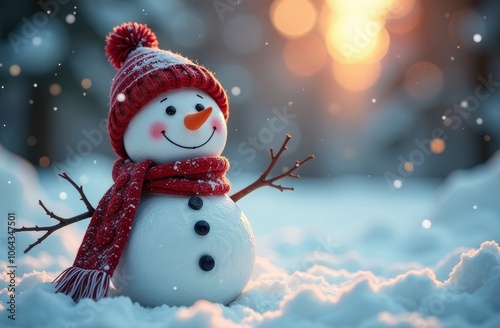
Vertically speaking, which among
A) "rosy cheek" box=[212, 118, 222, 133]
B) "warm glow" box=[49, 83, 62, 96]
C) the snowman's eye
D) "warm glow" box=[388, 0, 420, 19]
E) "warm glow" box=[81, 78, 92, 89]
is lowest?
the snowman's eye

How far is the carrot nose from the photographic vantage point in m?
1.94

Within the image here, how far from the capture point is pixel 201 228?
1.89 meters

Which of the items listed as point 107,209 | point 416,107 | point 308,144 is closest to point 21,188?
point 107,209

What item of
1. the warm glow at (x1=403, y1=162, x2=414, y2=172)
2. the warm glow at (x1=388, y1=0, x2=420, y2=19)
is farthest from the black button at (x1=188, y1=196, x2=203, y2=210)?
the warm glow at (x1=403, y1=162, x2=414, y2=172)

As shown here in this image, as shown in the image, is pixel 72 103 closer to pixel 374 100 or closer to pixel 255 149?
pixel 255 149

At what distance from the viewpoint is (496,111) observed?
651 cm

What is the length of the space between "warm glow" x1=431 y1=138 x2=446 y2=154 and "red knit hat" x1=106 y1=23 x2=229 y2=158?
5594 mm

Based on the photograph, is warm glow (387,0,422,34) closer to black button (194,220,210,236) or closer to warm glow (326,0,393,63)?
warm glow (326,0,393,63)

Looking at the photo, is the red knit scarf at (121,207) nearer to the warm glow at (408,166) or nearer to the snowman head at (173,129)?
the snowman head at (173,129)

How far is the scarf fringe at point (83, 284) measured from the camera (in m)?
1.82

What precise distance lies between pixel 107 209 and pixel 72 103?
424 centimetres

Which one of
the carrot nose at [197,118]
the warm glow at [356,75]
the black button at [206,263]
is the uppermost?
the warm glow at [356,75]

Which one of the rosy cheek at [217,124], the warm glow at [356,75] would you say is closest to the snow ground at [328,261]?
the rosy cheek at [217,124]

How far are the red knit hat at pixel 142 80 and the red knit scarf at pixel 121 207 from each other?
22 centimetres
